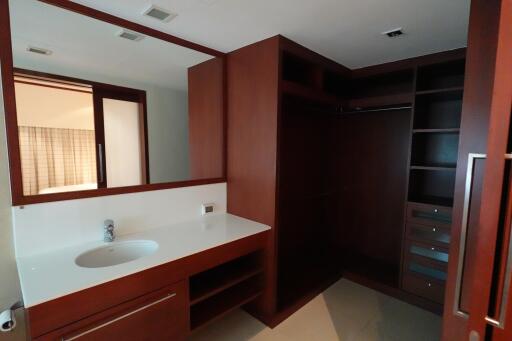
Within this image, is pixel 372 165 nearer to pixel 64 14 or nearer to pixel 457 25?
pixel 457 25

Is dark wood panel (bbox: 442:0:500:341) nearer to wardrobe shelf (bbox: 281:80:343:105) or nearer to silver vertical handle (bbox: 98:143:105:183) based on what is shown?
wardrobe shelf (bbox: 281:80:343:105)

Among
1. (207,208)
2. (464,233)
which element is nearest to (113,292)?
(207,208)

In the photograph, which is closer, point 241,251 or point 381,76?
point 241,251

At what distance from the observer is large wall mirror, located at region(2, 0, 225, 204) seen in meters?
1.51

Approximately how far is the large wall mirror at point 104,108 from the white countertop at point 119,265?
1.16 feet

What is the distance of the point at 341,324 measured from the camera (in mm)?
2160

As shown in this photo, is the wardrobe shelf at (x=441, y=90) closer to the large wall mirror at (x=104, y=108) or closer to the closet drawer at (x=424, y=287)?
the closet drawer at (x=424, y=287)

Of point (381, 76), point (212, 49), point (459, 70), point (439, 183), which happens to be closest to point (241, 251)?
point (212, 49)

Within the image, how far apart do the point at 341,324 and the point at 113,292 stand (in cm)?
184

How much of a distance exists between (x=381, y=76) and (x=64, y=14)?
2.83m

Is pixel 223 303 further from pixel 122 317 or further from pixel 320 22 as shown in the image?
pixel 320 22

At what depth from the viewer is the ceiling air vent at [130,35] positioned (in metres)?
1.80

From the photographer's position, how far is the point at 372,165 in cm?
297

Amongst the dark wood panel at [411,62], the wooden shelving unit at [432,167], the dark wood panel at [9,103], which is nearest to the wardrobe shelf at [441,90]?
the wooden shelving unit at [432,167]
